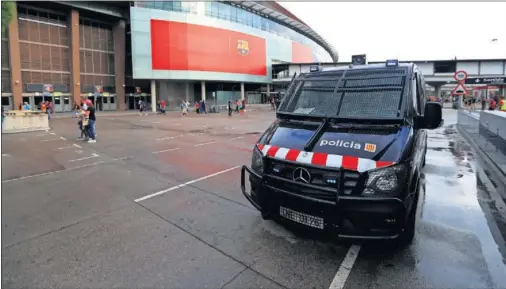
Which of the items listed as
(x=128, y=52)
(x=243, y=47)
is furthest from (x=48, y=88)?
(x=243, y=47)

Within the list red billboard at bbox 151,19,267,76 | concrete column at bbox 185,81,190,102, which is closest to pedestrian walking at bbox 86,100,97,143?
red billboard at bbox 151,19,267,76

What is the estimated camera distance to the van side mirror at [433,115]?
3871 mm

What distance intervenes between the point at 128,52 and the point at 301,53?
34514 millimetres

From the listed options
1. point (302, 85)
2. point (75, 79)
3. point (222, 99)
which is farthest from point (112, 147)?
point (222, 99)

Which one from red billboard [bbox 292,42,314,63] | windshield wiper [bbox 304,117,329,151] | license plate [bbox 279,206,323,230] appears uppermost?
red billboard [bbox 292,42,314,63]

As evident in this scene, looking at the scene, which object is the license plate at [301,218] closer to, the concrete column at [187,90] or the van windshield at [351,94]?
the van windshield at [351,94]

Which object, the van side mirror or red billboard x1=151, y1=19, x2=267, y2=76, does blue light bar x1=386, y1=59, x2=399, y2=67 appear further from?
red billboard x1=151, y1=19, x2=267, y2=76

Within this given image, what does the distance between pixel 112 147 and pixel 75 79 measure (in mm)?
35531

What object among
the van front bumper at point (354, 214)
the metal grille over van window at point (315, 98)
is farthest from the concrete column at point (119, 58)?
the van front bumper at point (354, 214)

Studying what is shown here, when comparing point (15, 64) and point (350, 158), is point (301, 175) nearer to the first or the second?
point (350, 158)

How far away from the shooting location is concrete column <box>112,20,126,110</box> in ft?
151

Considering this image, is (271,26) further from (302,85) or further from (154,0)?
(302,85)

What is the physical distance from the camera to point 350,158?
3223 mm

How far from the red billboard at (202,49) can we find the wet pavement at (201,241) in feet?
123
